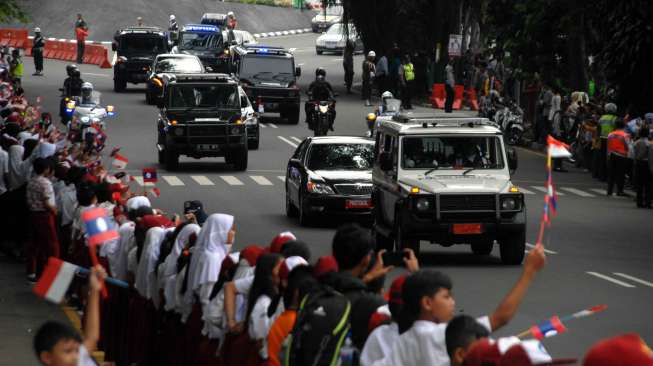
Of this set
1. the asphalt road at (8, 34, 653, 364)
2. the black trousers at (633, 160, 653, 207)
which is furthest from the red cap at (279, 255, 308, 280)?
the black trousers at (633, 160, 653, 207)

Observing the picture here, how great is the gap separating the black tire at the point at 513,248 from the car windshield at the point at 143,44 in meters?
39.0

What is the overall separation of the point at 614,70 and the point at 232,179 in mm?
10010

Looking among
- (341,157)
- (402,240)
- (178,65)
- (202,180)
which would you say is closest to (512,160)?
(402,240)

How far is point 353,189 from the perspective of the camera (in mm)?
26188

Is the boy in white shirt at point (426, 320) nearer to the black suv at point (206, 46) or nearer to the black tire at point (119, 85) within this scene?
the black tire at point (119, 85)

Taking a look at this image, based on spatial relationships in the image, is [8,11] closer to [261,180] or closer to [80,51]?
[261,180]

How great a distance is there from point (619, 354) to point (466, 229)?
15864 mm

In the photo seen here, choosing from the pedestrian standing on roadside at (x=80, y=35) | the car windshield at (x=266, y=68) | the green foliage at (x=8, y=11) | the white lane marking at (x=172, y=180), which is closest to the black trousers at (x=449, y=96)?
the car windshield at (x=266, y=68)

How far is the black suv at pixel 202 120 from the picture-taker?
3588 cm

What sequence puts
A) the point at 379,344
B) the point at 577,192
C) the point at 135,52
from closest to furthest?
the point at 379,344 < the point at 577,192 < the point at 135,52

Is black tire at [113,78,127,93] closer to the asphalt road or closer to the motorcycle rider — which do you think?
the asphalt road

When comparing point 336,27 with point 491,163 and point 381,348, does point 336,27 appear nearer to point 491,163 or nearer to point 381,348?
point 491,163

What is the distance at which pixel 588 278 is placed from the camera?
2097 centimetres

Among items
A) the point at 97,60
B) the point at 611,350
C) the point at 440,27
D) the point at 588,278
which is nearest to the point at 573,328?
the point at 588,278
